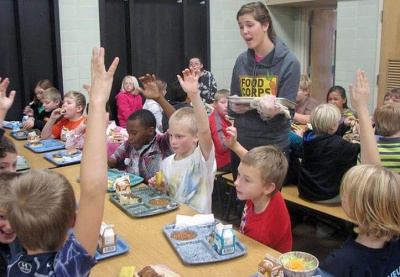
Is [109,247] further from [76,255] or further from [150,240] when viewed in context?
[76,255]

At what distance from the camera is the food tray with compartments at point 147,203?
228 cm

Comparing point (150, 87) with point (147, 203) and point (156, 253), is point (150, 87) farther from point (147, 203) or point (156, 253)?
point (156, 253)

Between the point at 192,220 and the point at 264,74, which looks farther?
the point at 264,74

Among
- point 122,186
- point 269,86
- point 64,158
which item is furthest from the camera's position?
point 64,158

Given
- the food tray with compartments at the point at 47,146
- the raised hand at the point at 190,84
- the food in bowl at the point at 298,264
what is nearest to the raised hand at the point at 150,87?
the raised hand at the point at 190,84

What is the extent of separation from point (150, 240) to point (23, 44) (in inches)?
191

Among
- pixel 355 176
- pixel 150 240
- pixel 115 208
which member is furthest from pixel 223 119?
pixel 355 176

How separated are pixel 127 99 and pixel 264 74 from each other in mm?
3936

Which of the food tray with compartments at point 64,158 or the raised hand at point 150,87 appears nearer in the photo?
the raised hand at point 150,87

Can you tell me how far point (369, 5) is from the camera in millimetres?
5996

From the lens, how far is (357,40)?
623cm

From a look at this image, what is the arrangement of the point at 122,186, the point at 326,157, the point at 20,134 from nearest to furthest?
the point at 122,186
the point at 326,157
the point at 20,134

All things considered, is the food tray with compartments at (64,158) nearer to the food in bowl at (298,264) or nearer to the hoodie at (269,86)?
the hoodie at (269,86)

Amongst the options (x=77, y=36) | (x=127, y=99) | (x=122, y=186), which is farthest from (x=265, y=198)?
(x=77, y=36)
